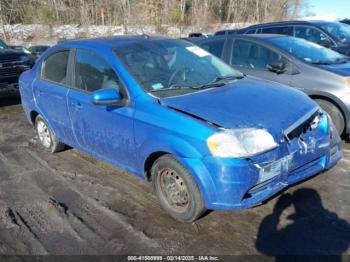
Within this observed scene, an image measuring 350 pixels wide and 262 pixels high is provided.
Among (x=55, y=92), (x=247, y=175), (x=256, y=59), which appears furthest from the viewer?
(x=256, y=59)

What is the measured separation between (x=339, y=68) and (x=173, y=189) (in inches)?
136

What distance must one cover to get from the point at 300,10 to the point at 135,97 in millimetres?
48090

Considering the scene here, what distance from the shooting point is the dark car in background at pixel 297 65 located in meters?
5.34

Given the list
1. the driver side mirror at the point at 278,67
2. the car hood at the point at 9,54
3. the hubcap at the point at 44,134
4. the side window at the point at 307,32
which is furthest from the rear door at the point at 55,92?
the side window at the point at 307,32

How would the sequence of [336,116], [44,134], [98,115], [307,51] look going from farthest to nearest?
[307,51] → [44,134] → [336,116] → [98,115]

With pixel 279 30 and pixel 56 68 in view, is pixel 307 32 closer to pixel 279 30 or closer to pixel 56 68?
pixel 279 30

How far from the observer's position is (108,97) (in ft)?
12.6

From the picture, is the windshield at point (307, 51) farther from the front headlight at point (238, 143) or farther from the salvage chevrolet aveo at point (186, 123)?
the front headlight at point (238, 143)

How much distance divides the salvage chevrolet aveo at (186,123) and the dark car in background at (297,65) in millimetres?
1481

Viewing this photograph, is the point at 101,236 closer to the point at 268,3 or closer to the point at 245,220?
the point at 245,220

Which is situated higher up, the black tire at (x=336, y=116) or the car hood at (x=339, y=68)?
the car hood at (x=339, y=68)

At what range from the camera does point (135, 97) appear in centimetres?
382

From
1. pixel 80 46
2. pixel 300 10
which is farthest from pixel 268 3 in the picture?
pixel 80 46

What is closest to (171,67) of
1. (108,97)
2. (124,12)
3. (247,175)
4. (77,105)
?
(108,97)
